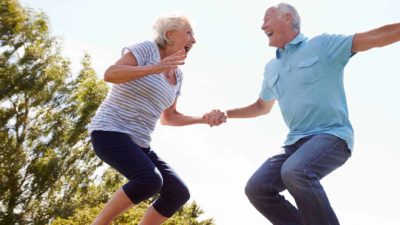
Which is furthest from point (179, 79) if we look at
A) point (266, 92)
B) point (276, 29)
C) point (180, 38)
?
point (276, 29)

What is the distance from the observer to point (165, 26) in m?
3.91

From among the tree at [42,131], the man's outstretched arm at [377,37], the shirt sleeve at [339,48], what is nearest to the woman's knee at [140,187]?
the shirt sleeve at [339,48]

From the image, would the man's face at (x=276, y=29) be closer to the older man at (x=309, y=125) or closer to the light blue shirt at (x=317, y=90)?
the older man at (x=309, y=125)

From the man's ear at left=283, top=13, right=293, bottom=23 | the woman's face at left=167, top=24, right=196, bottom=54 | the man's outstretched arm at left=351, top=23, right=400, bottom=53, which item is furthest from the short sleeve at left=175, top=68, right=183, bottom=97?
the man's outstretched arm at left=351, top=23, right=400, bottom=53

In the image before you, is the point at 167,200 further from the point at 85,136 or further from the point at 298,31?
the point at 85,136

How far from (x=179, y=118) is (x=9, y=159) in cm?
1471

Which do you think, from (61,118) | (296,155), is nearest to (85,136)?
(61,118)

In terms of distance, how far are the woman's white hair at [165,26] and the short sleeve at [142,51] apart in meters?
0.24

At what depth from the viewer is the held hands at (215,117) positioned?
4.56 metres

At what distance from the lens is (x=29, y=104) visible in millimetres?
18172

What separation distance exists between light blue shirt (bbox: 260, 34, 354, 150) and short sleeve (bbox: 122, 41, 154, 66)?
3.97 ft

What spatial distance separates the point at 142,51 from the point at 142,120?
23.6 inches

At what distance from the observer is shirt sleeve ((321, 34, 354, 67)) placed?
3430mm

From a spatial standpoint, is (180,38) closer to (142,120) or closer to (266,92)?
(142,120)
